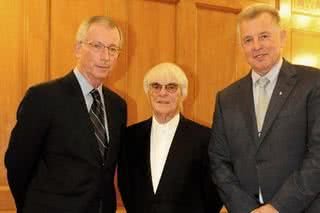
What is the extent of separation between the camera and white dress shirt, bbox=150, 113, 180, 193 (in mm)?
2285

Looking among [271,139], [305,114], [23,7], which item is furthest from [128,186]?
[23,7]

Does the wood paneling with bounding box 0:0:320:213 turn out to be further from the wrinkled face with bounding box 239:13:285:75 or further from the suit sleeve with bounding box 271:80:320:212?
the suit sleeve with bounding box 271:80:320:212

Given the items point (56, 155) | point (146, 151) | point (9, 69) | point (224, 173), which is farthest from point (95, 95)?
point (9, 69)

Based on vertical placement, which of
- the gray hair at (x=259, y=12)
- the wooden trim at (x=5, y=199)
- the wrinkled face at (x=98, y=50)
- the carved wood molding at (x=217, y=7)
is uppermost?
the carved wood molding at (x=217, y=7)

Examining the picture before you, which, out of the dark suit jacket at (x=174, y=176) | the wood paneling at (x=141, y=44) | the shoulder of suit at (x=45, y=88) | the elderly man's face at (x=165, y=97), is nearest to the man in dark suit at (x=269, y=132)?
the dark suit jacket at (x=174, y=176)

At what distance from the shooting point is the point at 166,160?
7.48ft

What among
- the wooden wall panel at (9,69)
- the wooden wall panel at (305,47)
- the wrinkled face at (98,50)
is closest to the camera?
A: the wrinkled face at (98,50)

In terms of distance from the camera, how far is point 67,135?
1948 mm

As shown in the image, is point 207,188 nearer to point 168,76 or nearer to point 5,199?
point 168,76

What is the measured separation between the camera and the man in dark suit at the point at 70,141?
193cm

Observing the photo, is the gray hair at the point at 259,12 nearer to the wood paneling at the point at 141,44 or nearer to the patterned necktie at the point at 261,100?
the patterned necktie at the point at 261,100

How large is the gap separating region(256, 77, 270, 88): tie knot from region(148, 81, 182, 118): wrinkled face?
1.55ft

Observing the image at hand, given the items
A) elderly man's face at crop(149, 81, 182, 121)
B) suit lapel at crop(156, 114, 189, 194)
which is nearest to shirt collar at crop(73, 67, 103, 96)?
elderly man's face at crop(149, 81, 182, 121)

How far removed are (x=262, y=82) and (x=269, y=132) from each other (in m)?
0.23
